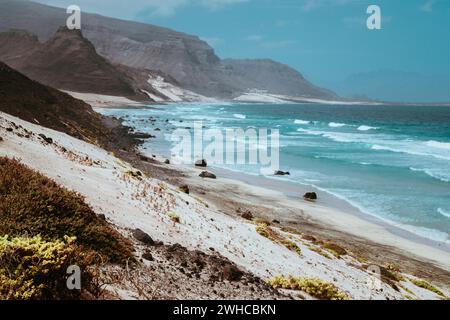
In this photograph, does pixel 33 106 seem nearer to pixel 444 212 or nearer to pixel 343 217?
pixel 343 217

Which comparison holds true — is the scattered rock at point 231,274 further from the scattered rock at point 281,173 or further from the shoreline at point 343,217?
the scattered rock at point 281,173

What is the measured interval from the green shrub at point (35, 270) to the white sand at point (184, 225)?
3398 mm

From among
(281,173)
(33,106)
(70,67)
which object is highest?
(70,67)

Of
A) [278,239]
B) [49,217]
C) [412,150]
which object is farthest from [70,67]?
[49,217]

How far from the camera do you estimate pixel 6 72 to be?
40.6 m

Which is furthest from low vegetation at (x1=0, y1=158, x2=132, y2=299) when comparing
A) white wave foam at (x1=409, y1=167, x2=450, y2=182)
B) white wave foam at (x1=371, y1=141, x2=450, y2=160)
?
white wave foam at (x1=371, y1=141, x2=450, y2=160)

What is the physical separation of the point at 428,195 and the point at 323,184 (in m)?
6.79

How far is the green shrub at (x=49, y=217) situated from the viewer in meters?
7.05

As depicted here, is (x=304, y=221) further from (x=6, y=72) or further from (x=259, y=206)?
(x=6, y=72)

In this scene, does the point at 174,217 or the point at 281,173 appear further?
the point at 281,173

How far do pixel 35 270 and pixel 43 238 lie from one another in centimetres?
136

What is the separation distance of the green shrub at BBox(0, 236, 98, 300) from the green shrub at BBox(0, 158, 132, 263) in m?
0.90

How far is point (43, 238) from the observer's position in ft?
22.7

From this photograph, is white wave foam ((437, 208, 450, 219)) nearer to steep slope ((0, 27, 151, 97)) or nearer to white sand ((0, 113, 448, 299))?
white sand ((0, 113, 448, 299))
